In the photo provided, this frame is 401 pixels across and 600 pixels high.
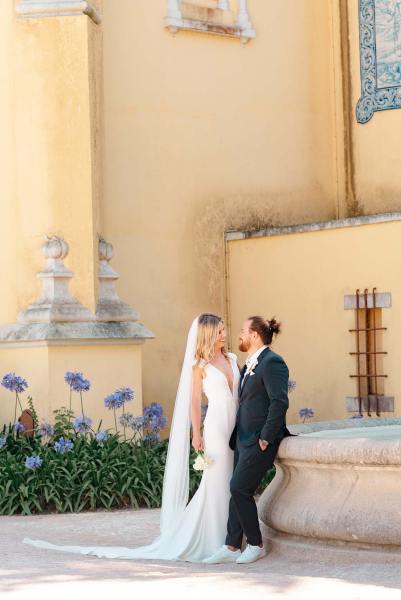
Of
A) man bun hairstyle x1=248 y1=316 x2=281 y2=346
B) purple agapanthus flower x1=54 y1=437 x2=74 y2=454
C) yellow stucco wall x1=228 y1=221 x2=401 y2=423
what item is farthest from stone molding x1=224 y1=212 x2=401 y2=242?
man bun hairstyle x1=248 y1=316 x2=281 y2=346

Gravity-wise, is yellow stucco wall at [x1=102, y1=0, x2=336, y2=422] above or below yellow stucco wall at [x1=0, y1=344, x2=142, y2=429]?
above

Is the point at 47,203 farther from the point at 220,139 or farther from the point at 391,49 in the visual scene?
the point at 391,49

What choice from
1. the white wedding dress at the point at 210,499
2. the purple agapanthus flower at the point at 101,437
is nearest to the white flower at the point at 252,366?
the white wedding dress at the point at 210,499

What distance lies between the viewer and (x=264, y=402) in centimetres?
811

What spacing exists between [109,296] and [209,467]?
557cm

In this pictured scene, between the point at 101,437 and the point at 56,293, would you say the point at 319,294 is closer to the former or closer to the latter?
the point at 56,293

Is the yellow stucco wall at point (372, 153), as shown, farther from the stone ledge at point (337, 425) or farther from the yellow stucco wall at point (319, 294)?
the stone ledge at point (337, 425)

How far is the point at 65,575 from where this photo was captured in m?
7.09

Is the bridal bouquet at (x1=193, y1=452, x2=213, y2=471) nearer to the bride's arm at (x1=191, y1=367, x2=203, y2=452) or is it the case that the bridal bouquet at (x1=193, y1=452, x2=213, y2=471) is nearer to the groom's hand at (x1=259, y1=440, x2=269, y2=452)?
the bride's arm at (x1=191, y1=367, x2=203, y2=452)

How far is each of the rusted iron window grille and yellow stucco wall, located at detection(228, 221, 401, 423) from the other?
0.09 meters

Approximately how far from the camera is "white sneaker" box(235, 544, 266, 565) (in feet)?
26.4

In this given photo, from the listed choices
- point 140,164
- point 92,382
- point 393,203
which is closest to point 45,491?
point 92,382

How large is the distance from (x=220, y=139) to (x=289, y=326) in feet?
7.82

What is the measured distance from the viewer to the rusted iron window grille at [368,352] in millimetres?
14688
